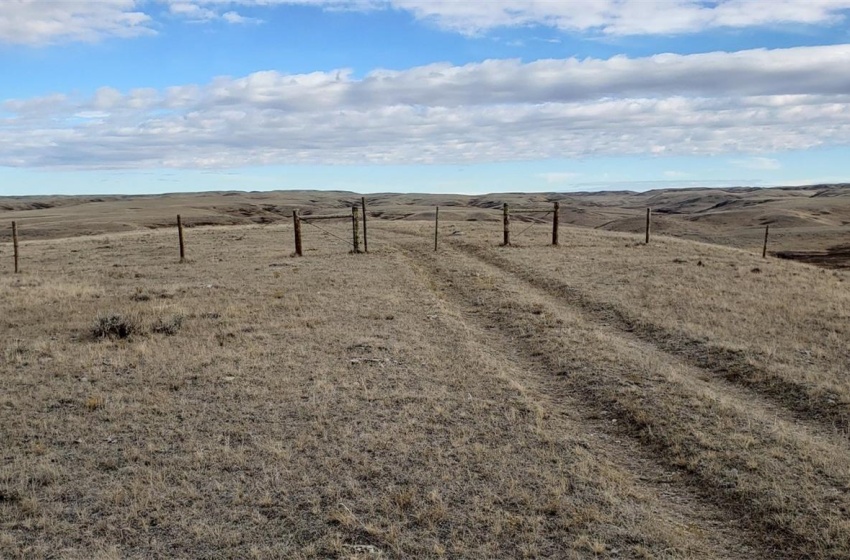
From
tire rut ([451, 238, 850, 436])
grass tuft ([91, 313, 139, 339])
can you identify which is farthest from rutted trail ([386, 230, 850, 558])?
grass tuft ([91, 313, 139, 339])

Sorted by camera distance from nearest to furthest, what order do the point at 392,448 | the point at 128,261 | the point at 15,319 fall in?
the point at 392,448 → the point at 15,319 → the point at 128,261

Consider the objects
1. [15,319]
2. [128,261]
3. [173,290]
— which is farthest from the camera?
[128,261]

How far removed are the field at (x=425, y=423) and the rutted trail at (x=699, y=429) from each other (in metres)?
0.03

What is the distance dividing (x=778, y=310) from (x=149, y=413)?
12.8 meters

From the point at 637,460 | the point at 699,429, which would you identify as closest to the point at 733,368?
the point at 699,429

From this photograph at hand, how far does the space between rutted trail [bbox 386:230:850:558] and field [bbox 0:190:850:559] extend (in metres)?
0.03

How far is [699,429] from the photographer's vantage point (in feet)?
25.0

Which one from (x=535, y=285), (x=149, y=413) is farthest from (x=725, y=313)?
(x=149, y=413)

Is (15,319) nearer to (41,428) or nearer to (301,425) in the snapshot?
(41,428)

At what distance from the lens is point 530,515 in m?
5.86

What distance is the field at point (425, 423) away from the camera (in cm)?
563

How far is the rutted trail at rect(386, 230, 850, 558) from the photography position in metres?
5.78

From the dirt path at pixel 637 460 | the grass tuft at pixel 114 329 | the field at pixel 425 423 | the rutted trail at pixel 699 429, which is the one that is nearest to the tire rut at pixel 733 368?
the field at pixel 425 423

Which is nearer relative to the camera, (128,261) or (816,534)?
(816,534)
